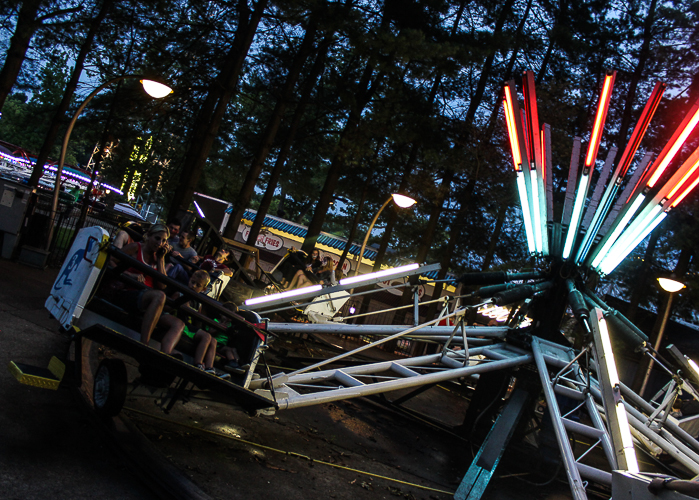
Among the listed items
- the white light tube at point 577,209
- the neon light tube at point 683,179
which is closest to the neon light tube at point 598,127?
the white light tube at point 577,209

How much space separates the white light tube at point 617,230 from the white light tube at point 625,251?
5.1 inches

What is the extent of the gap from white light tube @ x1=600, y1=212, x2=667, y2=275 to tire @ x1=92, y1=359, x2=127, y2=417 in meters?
7.76

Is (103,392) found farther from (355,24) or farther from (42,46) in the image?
(42,46)

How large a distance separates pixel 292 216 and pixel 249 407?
53.4m

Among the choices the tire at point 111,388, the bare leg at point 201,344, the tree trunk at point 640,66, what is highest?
the tree trunk at point 640,66

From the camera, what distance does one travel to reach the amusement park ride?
209 inches

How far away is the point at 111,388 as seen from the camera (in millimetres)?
5234

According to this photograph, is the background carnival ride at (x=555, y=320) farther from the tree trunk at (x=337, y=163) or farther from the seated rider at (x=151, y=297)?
the tree trunk at (x=337, y=163)

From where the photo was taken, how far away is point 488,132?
71.4ft

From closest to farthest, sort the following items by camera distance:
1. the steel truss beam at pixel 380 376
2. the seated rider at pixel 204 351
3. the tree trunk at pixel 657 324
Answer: the steel truss beam at pixel 380 376
the seated rider at pixel 204 351
the tree trunk at pixel 657 324

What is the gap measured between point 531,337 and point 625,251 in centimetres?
212

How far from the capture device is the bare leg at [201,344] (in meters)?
6.27

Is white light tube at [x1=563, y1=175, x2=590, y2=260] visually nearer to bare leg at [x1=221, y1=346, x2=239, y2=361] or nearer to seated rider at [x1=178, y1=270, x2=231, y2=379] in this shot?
bare leg at [x1=221, y1=346, x2=239, y2=361]

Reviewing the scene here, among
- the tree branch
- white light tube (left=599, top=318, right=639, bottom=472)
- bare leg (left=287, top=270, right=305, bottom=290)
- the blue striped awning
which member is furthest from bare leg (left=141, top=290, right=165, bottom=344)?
the blue striped awning
